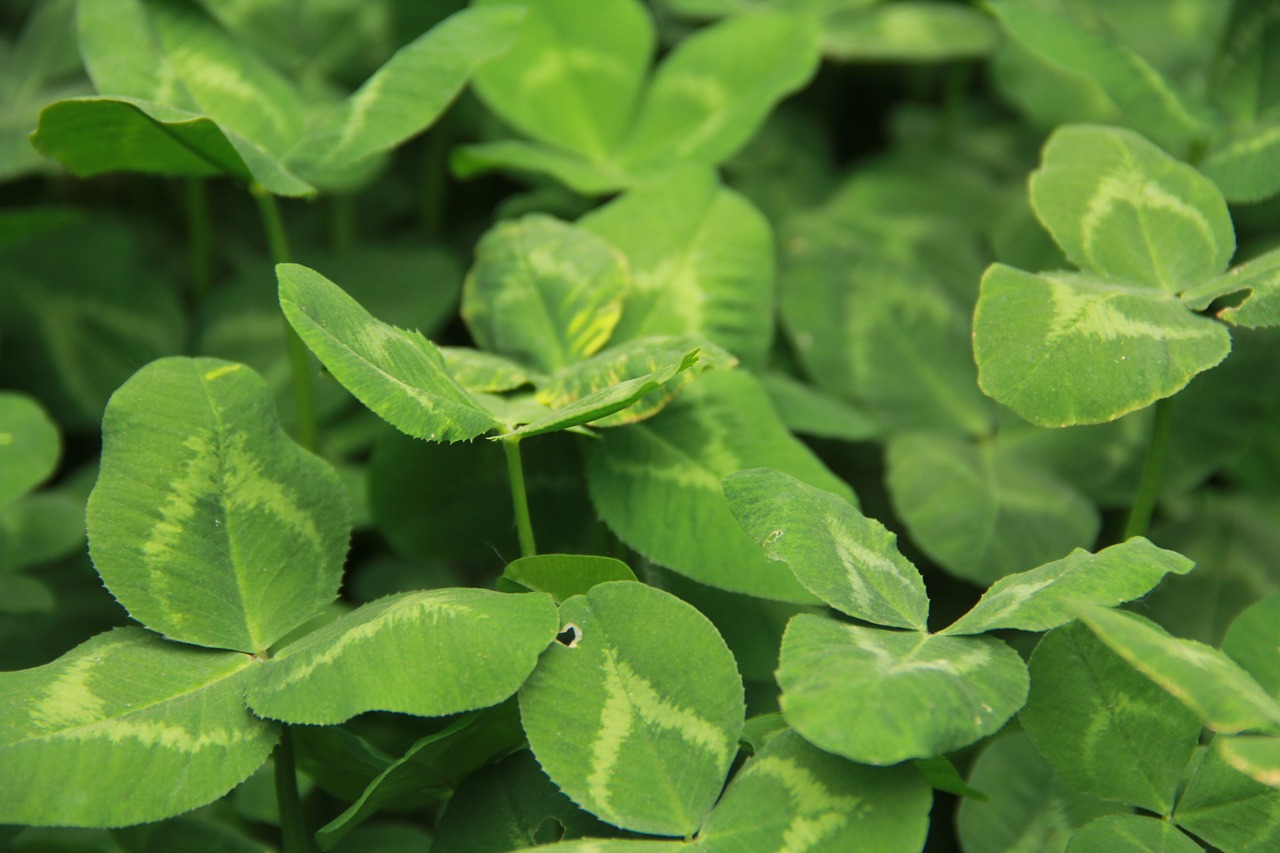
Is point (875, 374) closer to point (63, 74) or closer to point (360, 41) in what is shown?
point (360, 41)

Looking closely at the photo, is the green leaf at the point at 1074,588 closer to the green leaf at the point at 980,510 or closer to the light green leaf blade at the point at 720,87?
the green leaf at the point at 980,510

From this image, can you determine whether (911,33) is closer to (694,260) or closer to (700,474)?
(694,260)

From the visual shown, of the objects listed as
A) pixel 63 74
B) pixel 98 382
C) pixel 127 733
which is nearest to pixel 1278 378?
pixel 127 733

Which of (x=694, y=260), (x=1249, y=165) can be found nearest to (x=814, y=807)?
(x=694, y=260)

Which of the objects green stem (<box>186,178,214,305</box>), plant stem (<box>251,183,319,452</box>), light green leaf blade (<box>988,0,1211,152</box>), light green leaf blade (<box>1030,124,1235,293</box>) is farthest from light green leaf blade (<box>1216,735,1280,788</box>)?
green stem (<box>186,178,214,305</box>)

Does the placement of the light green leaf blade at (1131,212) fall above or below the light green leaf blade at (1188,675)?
above

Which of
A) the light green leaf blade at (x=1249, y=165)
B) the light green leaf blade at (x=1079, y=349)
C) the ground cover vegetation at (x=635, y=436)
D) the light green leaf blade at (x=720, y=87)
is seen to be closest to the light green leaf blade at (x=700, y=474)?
the ground cover vegetation at (x=635, y=436)
